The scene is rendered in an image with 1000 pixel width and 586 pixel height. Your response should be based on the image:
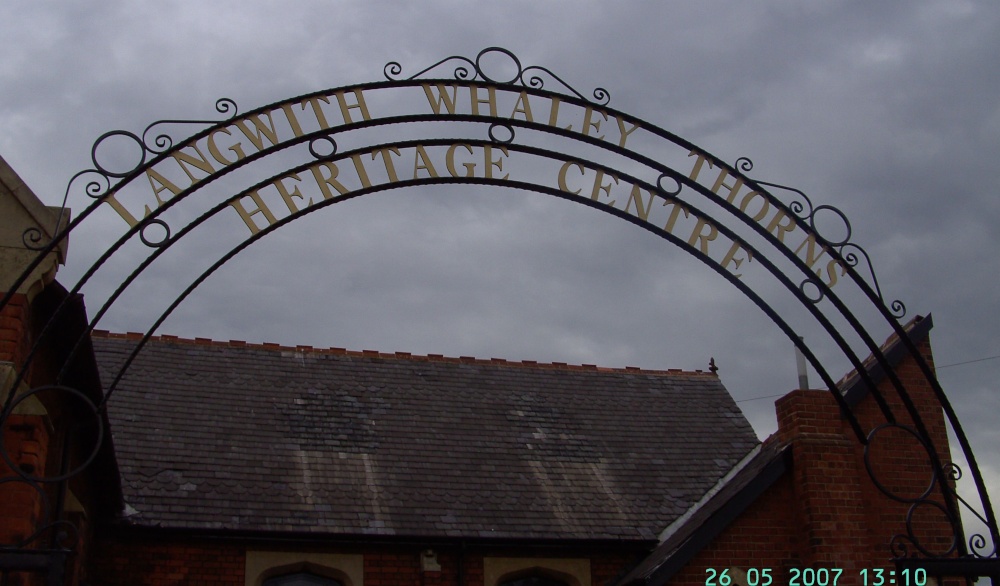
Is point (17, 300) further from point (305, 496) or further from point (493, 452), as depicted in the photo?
point (493, 452)

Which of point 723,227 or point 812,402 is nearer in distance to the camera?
point 723,227

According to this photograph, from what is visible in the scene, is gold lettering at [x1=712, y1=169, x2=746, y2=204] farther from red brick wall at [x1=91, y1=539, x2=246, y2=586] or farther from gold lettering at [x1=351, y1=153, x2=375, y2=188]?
red brick wall at [x1=91, y1=539, x2=246, y2=586]

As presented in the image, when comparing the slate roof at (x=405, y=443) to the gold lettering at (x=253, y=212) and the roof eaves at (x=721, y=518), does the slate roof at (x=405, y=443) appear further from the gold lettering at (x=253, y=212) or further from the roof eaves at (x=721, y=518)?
the gold lettering at (x=253, y=212)

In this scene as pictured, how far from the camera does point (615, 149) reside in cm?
823

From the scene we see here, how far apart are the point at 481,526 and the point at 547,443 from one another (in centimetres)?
253

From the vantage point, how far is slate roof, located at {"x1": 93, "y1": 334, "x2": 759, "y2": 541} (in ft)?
43.1

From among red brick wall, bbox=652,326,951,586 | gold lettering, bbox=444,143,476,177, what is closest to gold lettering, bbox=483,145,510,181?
gold lettering, bbox=444,143,476,177

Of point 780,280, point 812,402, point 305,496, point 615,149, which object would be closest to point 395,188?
→ point 615,149
